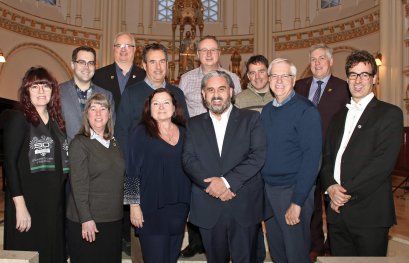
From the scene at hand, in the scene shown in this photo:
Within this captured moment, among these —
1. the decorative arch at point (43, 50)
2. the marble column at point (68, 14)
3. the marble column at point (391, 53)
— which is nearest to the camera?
the marble column at point (391, 53)

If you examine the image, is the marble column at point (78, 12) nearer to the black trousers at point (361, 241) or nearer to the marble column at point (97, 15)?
the marble column at point (97, 15)

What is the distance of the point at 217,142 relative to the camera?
255 cm

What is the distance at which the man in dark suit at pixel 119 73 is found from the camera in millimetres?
3314

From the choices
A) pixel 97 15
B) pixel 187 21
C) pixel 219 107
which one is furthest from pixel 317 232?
pixel 97 15

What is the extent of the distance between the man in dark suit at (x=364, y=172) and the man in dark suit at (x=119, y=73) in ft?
5.47

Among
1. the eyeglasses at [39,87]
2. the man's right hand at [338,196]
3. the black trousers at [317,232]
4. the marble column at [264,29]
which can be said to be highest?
the marble column at [264,29]

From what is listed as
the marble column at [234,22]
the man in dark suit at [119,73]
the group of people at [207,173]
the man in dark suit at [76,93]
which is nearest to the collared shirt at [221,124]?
the group of people at [207,173]

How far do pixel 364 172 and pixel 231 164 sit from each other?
0.76m

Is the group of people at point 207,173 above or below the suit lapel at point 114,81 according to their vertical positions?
below

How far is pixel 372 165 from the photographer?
241 centimetres

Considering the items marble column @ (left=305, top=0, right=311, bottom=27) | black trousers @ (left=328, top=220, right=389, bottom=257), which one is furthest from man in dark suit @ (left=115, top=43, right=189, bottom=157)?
marble column @ (left=305, top=0, right=311, bottom=27)

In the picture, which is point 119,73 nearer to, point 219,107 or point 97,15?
point 219,107

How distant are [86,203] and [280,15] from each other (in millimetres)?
11066

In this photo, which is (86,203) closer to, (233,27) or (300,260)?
(300,260)
